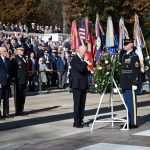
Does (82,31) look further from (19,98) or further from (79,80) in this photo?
(79,80)

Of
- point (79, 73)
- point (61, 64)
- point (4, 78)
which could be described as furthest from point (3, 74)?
point (61, 64)

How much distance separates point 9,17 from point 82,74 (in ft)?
149

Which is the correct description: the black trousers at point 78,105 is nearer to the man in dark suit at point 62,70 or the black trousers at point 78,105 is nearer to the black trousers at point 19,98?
the black trousers at point 19,98

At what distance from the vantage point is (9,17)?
56.7 m

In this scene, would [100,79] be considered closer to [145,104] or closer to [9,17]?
[145,104]

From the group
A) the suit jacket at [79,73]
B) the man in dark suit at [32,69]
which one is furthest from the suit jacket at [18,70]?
the man in dark suit at [32,69]

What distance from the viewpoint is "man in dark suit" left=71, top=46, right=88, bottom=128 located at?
482 inches

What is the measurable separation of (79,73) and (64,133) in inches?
61.0

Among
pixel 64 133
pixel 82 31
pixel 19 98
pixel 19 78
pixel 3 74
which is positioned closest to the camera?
pixel 64 133

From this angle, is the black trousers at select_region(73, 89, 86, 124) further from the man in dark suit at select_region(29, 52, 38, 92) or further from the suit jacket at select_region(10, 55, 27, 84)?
the man in dark suit at select_region(29, 52, 38, 92)

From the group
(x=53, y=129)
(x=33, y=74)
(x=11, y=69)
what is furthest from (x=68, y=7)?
(x=53, y=129)

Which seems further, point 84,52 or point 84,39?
point 84,39

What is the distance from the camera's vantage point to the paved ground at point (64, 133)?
10078 millimetres

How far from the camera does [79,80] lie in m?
12.3
